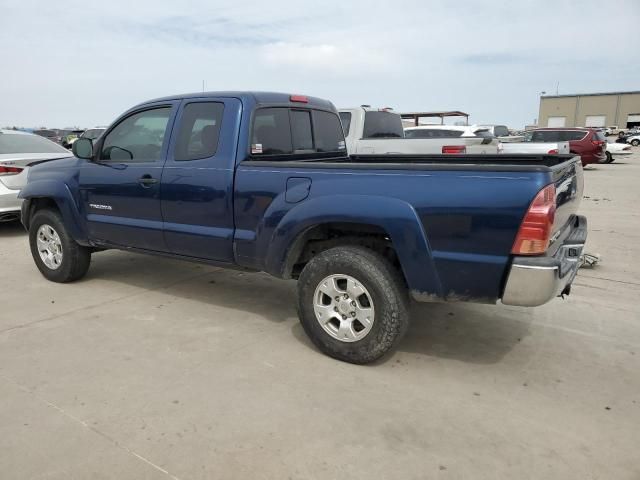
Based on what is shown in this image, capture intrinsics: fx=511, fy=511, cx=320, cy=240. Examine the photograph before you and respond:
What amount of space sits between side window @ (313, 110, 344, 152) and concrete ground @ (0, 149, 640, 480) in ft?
4.82

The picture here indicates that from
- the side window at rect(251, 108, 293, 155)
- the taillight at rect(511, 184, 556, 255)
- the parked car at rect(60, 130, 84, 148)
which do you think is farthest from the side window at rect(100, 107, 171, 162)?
the parked car at rect(60, 130, 84, 148)

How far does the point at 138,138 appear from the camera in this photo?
4555mm

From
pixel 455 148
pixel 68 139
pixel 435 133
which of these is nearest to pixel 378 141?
pixel 455 148

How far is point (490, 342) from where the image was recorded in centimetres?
384

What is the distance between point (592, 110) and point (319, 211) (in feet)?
273

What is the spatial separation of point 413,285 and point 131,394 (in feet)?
6.01

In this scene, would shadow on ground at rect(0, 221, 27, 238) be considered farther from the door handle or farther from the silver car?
the door handle

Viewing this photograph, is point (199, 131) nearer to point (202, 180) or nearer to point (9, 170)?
point (202, 180)

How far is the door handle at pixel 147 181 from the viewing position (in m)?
4.26

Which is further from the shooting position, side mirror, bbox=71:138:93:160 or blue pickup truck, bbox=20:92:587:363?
side mirror, bbox=71:138:93:160

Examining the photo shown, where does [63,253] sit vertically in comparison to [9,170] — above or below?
below

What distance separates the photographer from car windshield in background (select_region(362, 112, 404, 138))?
9.35m

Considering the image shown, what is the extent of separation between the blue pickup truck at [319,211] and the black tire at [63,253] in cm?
2

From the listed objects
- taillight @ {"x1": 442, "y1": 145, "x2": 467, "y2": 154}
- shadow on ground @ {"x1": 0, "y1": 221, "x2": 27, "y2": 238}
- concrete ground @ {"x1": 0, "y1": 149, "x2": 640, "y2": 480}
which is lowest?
shadow on ground @ {"x1": 0, "y1": 221, "x2": 27, "y2": 238}
